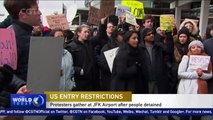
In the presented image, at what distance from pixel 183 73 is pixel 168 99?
168 centimetres

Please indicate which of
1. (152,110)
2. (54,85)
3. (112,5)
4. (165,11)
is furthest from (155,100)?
(165,11)

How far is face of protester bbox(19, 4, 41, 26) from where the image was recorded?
126 inches

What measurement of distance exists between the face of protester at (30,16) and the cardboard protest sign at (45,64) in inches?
6.0

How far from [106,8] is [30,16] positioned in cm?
541

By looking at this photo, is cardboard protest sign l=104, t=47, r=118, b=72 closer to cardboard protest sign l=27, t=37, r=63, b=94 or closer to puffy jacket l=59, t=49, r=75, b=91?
puffy jacket l=59, t=49, r=75, b=91

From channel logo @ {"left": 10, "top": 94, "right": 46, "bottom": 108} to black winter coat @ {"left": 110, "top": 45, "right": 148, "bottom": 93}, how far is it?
1.68 metres

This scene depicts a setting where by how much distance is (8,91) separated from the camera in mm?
3197

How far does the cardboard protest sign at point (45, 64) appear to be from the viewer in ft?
11.2

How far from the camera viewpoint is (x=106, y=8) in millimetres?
8570

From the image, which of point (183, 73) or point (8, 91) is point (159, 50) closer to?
point (183, 73)

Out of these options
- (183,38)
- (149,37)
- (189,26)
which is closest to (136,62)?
(149,37)

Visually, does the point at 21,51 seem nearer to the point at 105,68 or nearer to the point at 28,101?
the point at 28,101

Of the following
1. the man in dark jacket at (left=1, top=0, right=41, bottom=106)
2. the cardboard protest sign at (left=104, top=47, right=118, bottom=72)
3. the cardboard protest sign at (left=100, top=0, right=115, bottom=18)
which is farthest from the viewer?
the cardboard protest sign at (left=100, top=0, right=115, bottom=18)

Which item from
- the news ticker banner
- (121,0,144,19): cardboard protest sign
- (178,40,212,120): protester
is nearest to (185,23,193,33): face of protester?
(178,40,212,120): protester
